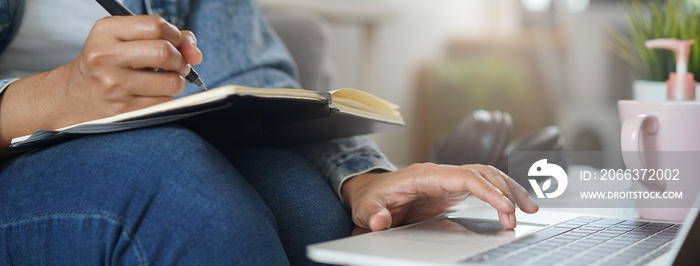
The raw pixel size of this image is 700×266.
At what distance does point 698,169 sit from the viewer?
61cm

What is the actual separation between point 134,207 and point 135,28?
0.44 feet

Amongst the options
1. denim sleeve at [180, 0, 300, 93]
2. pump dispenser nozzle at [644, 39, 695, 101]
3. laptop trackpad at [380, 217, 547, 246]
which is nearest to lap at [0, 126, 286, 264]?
laptop trackpad at [380, 217, 547, 246]

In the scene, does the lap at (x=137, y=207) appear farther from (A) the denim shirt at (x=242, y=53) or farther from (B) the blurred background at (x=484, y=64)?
(B) the blurred background at (x=484, y=64)

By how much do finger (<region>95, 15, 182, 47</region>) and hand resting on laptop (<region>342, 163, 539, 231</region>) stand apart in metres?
0.22

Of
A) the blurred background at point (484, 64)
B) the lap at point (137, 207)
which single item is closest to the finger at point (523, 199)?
the lap at point (137, 207)

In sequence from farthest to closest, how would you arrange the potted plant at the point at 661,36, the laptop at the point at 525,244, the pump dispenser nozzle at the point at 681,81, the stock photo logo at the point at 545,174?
the potted plant at the point at 661,36 < the pump dispenser nozzle at the point at 681,81 < the stock photo logo at the point at 545,174 < the laptop at the point at 525,244

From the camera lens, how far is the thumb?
0.52 meters

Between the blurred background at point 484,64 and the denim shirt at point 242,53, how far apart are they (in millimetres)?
1394

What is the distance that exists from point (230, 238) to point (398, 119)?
28 centimetres

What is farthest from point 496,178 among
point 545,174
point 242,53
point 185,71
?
point 242,53

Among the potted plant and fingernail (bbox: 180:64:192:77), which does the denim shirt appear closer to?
fingernail (bbox: 180:64:192:77)

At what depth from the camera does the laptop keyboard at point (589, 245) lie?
1.31 ft

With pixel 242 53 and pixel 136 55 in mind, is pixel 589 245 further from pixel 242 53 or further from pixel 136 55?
pixel 242 53

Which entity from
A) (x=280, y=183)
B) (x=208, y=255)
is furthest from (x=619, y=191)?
(x=208, y=255)
